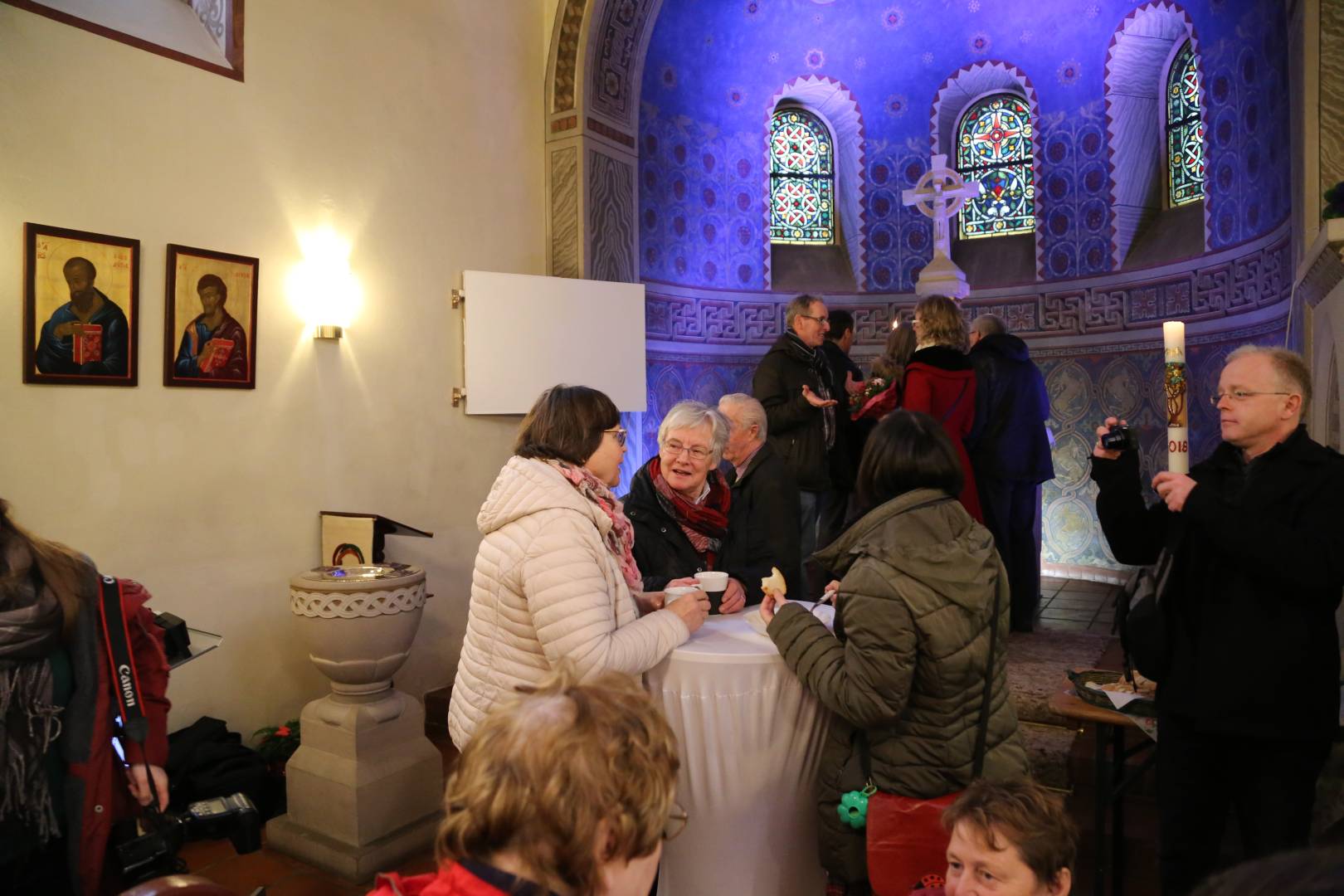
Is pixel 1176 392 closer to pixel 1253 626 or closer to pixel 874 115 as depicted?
pixel 1253 626

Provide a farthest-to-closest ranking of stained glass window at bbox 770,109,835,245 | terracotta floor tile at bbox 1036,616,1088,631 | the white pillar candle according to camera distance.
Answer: stained glass window at bbox 770,109,835,245
terracotta floor tile at bbox 1036,616,1088,631
the white pillar candle

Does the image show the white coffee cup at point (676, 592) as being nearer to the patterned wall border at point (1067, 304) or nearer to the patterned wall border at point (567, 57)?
the patterned wall border at point (567, 57)

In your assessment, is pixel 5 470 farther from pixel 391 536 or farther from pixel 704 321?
pixel 704 321

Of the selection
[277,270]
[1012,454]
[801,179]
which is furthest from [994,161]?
[277,270]

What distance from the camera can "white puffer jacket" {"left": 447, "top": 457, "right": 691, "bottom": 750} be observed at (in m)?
2.18

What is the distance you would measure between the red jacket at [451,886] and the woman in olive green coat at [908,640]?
128 cm

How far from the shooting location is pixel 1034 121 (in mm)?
9023

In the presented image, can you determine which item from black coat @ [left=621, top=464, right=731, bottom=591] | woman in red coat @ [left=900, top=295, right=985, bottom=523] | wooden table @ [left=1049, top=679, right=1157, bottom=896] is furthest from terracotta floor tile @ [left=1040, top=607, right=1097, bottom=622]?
black coat @ [left=621, top=464, right=731, bottom=591]

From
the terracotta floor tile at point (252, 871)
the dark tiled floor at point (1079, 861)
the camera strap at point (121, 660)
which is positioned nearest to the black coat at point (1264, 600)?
the dark tiled floor at point (1079, 861)

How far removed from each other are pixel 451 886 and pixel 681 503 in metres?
2.19

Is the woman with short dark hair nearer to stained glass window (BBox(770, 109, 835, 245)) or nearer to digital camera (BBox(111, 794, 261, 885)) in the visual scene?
digital camera (BBox(111, 794, 261, 885))

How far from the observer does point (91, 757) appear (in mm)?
2178

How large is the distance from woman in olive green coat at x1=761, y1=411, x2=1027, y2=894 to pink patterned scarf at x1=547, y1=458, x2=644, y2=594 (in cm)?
47

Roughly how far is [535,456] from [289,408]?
285 centimetres
